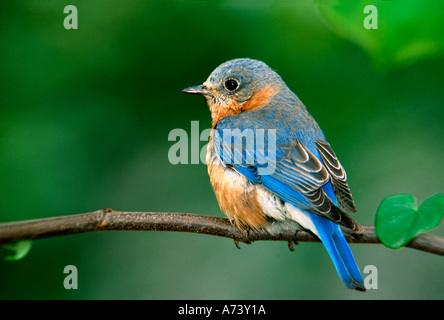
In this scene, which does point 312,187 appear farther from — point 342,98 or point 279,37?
point 279,37

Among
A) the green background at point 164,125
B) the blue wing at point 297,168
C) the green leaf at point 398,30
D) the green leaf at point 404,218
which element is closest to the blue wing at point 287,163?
the blue wing at point 297,168

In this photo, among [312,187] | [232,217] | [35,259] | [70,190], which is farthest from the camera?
[70,190]

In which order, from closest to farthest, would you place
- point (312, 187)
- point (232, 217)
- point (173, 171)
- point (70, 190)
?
point (312, 187)
point (232, 217)
point (70, 190)
point (173, 171)

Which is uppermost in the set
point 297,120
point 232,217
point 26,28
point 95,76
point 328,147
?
point 26,28

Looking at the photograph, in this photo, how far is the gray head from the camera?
329cm

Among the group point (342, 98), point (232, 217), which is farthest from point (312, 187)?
point (342, 98)

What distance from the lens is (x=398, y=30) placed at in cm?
184

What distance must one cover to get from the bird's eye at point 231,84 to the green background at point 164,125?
17 centimetres

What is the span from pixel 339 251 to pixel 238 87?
1423 mm

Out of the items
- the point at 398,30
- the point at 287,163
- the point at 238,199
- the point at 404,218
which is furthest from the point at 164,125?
the point at 404,218

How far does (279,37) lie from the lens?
3.18m

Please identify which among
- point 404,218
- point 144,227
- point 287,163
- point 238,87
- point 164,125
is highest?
point 238,87

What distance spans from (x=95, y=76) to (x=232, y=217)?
1.33m

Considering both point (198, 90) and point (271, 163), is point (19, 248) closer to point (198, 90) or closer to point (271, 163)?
point (271, 163)
